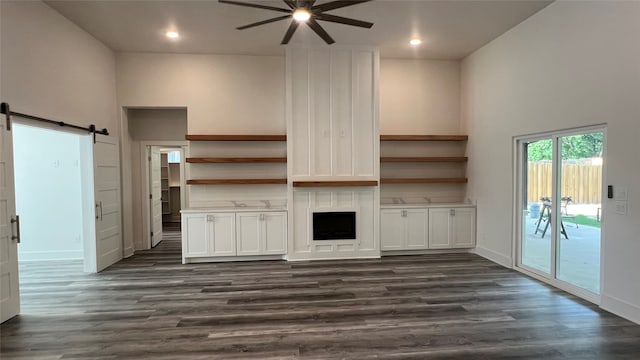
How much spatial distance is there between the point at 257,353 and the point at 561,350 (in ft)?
8.15

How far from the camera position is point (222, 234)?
5469 millimetres

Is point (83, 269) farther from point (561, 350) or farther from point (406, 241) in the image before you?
point (561, 350)

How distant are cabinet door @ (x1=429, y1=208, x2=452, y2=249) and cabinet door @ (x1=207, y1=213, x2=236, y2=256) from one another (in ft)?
11.0

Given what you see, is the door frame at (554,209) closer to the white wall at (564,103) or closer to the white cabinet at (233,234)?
the white wall at (564,103)

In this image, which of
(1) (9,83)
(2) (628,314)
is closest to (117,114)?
(1) (9,83)

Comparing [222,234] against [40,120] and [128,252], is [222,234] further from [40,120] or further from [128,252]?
[40,120]

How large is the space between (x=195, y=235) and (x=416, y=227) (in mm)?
3701

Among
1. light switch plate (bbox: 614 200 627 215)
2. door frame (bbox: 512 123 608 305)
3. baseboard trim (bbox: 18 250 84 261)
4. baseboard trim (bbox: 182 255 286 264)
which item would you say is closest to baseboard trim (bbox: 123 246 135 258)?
baseboard trim (bbox: 18 250 84 261)

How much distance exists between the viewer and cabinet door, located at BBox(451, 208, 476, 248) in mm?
5914

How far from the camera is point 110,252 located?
5.41m

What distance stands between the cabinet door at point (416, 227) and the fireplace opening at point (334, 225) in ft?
3.16

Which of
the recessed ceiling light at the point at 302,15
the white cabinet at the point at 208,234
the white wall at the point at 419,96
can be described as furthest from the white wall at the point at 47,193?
the white wall at the point at 419,96

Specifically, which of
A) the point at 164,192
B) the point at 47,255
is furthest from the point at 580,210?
the point at 164,192

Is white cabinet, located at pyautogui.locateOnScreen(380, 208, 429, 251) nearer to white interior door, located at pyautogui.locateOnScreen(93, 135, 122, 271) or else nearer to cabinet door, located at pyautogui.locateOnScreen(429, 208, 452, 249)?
cabinet door, located at pyautogui.locateOnScreen(429, 208, 452, 249)
